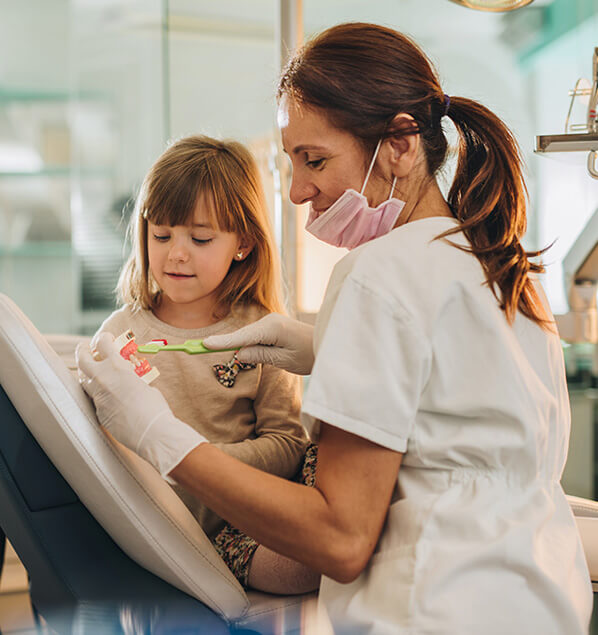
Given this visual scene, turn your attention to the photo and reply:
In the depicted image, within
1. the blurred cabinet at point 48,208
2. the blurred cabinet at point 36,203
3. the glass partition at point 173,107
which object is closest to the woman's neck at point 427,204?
the glass partition at point 173,107

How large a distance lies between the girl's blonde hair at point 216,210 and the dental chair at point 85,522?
48 cm

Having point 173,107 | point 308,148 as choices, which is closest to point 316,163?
point 308,148

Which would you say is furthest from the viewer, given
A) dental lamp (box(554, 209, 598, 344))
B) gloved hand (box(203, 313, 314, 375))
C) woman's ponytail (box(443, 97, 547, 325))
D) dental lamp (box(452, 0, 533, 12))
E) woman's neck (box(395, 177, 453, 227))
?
dental lamp (box(554, 209, 598, 344))

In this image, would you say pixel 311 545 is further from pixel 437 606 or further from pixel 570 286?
pixel 570 286

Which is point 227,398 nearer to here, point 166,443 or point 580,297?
point 166,443

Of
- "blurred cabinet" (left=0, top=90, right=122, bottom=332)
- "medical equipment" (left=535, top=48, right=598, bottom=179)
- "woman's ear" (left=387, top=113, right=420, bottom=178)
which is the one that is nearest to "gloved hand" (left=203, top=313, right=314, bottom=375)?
"woman's ear" (left=387, top=113, right=420, bottom=178)

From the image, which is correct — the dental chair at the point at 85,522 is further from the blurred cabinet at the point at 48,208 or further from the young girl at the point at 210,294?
the blurred cabinet at the point at 48,208

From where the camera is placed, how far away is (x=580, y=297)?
1.93 metres

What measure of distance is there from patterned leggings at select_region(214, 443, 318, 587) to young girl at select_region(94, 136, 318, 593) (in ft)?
0.08

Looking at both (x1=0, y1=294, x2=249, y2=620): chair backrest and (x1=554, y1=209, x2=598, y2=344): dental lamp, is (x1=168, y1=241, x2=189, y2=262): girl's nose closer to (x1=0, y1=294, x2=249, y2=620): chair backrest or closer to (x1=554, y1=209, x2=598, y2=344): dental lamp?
(x1=0, y1=294, x2=249, y2=620): chair backrest

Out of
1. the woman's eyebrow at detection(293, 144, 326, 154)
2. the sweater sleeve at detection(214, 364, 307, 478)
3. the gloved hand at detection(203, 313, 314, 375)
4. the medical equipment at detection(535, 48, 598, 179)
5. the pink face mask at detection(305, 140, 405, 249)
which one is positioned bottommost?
the sweater sleeve at detection(214, 364, 307, 478)

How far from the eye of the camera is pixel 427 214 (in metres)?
0.99

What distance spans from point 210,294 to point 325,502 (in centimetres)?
73

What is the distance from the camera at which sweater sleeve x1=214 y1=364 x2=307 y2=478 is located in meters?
1.21
